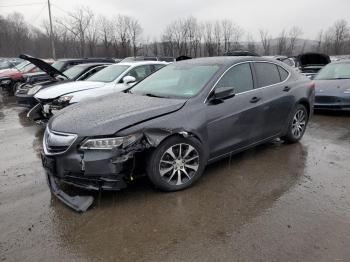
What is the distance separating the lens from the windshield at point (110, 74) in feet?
26.8

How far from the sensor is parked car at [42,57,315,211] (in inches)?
140

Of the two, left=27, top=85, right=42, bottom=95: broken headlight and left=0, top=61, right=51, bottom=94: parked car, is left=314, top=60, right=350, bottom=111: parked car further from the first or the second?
left=0, top=61, right=51, bottom=94: parked car

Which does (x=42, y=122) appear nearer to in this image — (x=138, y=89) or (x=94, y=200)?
(x=138, y=89)

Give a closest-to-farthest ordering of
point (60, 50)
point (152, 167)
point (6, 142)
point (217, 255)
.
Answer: point (217, 255) < point (152, 167) < point (6, 142) < point (60, 50)

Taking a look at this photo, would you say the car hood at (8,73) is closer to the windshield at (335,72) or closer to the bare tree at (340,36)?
the windshield at (335,72)

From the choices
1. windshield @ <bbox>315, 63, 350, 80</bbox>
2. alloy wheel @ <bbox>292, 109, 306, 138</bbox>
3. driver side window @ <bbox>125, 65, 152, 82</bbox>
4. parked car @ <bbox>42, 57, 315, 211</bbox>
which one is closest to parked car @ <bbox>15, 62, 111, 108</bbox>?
driver side window @ <bbox>125, 65, 152, 82</bbox>

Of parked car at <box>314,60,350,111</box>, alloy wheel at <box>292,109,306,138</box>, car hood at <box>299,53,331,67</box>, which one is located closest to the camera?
alloy wheel at <box>292,109,306,138</box>

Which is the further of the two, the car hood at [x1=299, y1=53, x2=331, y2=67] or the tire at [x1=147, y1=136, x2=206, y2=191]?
the car hood at [x1=299, y1=53, x2=331, y2=67]

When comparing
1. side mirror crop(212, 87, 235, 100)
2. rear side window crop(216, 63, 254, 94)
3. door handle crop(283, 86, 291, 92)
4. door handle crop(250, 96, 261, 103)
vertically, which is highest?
rear side window crop(216, 63, 254, 94)

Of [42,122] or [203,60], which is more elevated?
[203,60]

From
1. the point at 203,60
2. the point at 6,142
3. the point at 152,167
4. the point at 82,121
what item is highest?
the point at 203,60

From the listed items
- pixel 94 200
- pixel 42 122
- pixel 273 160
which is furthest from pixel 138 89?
pixel 42 122

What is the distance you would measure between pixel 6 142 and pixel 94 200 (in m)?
3.80

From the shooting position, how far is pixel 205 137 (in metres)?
4.16
